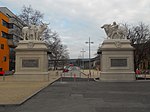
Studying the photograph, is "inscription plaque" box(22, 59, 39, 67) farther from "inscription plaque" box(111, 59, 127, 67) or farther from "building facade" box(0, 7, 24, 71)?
"building facade" box(0, 7, 24, 71)

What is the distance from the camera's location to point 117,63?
34688 millimetres

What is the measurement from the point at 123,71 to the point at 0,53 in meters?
51.7

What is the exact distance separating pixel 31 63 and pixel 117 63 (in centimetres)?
1026

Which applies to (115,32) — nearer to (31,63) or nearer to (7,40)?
(31,63)

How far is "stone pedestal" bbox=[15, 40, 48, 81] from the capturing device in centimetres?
3456

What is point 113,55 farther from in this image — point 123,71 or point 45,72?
point 45,72

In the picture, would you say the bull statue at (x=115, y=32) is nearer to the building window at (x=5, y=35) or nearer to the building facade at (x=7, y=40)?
the building facade at (x=7, y=40)

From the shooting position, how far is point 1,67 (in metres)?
80.1

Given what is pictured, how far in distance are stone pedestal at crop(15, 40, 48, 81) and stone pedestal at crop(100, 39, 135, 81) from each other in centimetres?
707

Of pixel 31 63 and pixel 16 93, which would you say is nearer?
pixel 16 93

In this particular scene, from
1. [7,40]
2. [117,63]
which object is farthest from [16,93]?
[7,40]

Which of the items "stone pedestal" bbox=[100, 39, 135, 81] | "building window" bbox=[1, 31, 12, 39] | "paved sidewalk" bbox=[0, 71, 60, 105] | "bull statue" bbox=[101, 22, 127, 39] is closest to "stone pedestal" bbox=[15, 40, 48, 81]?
"stone pedestal" bbox=[100, 39, 135, 81]

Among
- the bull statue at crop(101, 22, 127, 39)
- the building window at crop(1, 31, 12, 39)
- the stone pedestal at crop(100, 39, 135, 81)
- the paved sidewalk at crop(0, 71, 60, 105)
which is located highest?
the building window at crop(1, 31, 12, 39)

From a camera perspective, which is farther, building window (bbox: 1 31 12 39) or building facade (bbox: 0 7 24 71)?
building window (bbox: 1 31 12 39)
